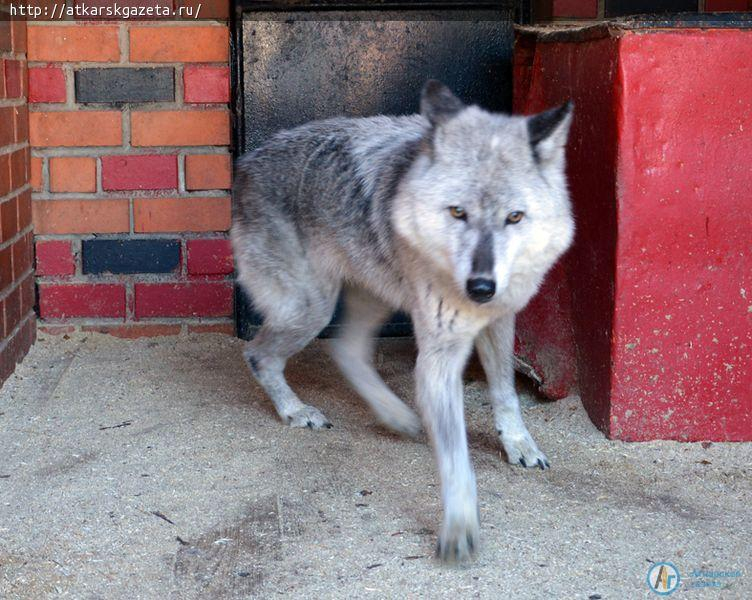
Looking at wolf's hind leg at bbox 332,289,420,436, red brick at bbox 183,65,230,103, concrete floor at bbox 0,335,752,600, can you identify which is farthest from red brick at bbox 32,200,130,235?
wolf's hind leg at bbox 332,289,420,436

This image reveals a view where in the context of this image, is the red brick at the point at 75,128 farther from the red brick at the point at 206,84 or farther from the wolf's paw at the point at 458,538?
the wolf's paw at the point at 458,538

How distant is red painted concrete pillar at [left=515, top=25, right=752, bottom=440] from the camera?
2.96 metres

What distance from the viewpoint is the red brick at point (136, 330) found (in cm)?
430

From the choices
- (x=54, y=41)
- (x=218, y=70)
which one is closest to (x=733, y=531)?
(x=218, y=70)

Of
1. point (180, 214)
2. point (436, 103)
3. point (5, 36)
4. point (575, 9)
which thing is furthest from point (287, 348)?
point (575, 9)

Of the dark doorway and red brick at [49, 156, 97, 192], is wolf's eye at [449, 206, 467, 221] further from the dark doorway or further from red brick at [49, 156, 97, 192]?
red brick at [49, 156, 97, 192]

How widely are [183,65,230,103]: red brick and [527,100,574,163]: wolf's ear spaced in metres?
1.82

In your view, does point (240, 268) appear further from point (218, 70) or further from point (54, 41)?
point (54, 41)

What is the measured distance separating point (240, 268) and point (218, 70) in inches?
39.6

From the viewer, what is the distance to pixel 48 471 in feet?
9.93

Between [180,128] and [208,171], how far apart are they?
207 mm

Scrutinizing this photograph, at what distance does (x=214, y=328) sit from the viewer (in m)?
4.37

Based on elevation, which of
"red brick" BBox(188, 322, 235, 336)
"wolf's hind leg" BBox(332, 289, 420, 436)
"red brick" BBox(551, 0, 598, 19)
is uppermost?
"red brick" BBox(551, 0, 598, 19)

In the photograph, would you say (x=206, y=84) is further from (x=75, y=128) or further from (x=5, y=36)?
(x=5, y=36)
